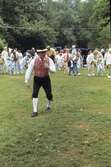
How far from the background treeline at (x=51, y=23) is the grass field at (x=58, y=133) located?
3800cm

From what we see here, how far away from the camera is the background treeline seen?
73350mm

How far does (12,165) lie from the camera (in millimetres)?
10336

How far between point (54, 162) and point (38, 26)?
6677 centimetres

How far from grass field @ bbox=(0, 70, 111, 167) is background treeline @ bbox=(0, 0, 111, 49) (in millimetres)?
38002

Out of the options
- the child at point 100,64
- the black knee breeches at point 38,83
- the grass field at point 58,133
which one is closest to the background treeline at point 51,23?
the child at point 100,64

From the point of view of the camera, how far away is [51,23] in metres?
90.3

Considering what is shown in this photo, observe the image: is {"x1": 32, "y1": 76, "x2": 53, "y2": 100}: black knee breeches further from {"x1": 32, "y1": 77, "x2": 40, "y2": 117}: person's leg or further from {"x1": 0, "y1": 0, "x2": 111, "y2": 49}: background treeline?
{"x1": 0, "y1": 0, "x2": 111, "y2": 49}: background treeline

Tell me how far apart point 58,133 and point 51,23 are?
7752 cm

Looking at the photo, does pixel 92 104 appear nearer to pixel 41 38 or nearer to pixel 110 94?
pixel 110 94

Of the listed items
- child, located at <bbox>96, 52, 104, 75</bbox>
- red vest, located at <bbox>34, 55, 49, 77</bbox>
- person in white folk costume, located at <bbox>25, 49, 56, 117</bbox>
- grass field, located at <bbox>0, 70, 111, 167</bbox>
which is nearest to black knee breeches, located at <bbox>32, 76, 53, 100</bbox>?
person in white folk costume, located at <bbox>25, 49, 56, 117</bbox>

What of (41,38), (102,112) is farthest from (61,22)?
(102,112)

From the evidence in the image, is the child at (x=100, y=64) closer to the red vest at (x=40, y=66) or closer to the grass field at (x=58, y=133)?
the grass field at (x=58, y=133)

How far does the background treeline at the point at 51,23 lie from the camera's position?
73.3m

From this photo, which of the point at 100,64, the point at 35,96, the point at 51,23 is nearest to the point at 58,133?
the point at 35,96
